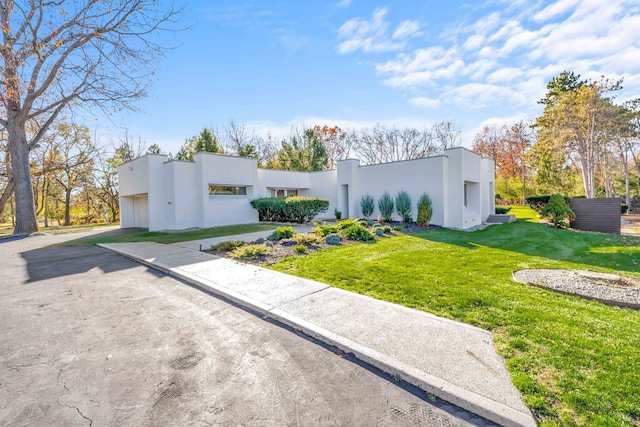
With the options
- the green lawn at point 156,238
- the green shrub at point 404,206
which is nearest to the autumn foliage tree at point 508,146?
the green shrub at point 404,206

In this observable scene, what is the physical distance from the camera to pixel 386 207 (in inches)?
634

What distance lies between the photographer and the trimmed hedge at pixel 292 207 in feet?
50.4

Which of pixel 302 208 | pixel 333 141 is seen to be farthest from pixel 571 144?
pixel 302 208

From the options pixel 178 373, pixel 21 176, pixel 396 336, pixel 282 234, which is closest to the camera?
pixel 178 373

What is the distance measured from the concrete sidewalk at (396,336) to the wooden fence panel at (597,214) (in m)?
17.9

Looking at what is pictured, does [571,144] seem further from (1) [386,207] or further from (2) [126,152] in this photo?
(2) [126,152]

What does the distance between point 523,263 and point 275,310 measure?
6.20 m

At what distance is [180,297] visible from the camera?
480cm

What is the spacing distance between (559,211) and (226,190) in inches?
742

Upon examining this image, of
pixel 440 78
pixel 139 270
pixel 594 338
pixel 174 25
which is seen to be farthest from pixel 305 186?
pixel 594 338

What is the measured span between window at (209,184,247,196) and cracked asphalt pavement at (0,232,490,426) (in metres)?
11.5

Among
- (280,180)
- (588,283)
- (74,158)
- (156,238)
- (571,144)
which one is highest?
(74,158)

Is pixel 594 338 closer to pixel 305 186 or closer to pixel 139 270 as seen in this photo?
pixel 139 270

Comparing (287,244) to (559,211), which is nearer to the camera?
(287,244)
